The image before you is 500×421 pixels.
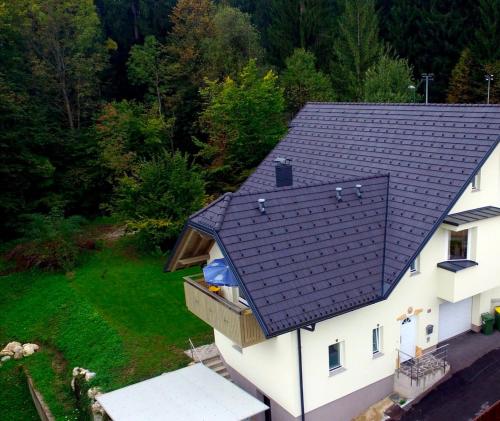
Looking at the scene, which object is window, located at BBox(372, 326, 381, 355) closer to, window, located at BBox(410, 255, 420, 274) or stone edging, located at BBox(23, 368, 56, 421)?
window, located at BBox(410, 255, 420, 274)

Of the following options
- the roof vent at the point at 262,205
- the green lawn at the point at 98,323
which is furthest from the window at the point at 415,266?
the green lawn at the point at 98,323

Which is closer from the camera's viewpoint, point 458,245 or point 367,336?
point 367,336

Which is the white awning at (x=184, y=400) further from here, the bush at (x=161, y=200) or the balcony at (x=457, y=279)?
the bush at (x=161, y=200)

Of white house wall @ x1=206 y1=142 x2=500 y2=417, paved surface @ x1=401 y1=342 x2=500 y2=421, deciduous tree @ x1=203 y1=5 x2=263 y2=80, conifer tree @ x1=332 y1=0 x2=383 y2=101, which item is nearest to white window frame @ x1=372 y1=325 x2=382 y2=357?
white house wall @ x1=206 y1=142 x2=500 y2=417

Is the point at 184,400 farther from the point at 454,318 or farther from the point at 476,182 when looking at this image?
the point at 476,182

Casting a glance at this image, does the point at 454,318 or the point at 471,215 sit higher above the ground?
the point at 471,215

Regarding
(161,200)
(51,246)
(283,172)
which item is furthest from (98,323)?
(283,172)

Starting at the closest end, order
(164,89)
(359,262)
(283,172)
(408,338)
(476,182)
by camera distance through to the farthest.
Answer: (359,262) → (408,338) → (476,182) → (283,172) → (164,89)

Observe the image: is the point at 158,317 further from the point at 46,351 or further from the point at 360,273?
the point at 360,273

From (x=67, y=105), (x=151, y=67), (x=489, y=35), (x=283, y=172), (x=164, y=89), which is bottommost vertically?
(x=283, y=172)
